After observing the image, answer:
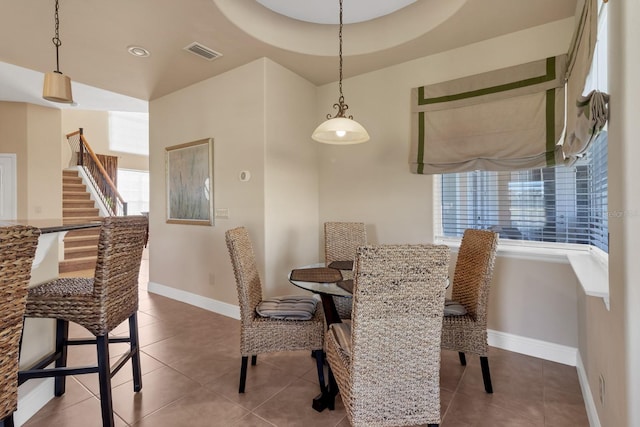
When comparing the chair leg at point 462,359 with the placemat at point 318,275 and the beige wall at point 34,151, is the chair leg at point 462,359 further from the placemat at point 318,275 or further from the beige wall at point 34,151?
the beige wall at point 34,151

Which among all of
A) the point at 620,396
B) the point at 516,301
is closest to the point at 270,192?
the point at 516,301

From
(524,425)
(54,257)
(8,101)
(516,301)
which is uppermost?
(8,101)

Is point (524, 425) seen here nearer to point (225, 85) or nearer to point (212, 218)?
point (212, 218)

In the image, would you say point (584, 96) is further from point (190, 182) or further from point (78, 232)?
point (78, 232)

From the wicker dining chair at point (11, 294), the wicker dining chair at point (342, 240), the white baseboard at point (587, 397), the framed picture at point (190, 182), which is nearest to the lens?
the wicker dining chair at point (11, 294)

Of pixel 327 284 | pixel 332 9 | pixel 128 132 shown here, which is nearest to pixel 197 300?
pixel 327 284

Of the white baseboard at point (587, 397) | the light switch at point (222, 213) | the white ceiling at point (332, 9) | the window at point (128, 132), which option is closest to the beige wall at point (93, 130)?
the window at point (128, 132)

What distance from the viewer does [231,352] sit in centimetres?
269

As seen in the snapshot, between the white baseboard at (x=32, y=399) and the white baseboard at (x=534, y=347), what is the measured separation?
334cm

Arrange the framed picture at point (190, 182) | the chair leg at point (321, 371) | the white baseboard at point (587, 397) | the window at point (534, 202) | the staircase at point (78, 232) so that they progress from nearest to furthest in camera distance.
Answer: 1. the white baseboard at point (587, 397)
2. the chair leg at point (321, 371)
3. the window at point (534, 202)
4. the framed picture at point (190, 182)
5. the staircase at point (78, 232)

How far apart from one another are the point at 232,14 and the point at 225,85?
1059mm

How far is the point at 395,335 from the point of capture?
135cm

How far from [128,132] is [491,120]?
34.7ft

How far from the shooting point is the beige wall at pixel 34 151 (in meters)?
5.19
